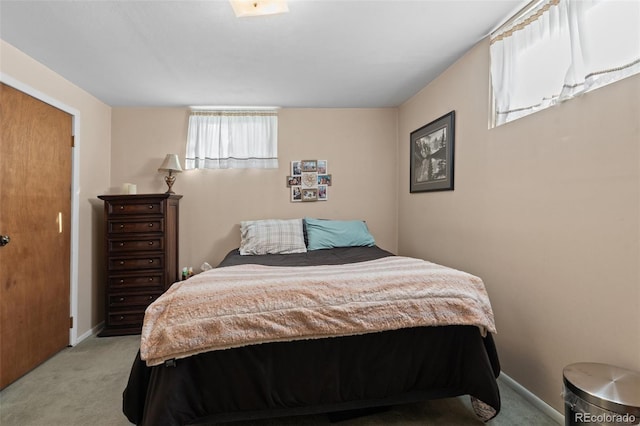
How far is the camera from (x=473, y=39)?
2.10m

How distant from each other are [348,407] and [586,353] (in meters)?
1.23

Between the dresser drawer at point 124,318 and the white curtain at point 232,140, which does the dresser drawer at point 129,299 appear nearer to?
the dresser drawer at point 124,318

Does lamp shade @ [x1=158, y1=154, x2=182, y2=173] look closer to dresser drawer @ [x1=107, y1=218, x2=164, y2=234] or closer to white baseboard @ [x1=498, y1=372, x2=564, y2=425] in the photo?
dresser drawer @ [x1=107, y1=218, x2=164, y2=234]

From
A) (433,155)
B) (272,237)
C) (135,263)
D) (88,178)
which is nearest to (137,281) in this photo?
(135,263)

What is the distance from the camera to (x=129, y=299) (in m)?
2.89

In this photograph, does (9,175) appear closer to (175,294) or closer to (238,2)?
(175,294)

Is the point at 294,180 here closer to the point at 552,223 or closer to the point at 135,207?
the point at 135,207

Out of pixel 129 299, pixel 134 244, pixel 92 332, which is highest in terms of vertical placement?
pixel 134 244

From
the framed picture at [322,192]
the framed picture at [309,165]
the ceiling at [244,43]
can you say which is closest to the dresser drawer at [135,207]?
the ceiling at [244,43]

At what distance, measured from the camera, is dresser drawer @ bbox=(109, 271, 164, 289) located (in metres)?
2.87

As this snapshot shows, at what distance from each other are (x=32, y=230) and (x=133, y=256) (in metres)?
0.80

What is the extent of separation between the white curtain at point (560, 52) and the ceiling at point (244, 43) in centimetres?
18

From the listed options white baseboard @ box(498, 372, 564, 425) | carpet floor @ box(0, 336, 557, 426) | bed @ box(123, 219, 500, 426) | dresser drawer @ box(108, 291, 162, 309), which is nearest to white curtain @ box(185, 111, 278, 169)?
dresser drawer @ box(108, 291, 162, 309)

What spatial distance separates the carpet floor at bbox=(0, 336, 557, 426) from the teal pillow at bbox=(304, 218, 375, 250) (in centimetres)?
158
